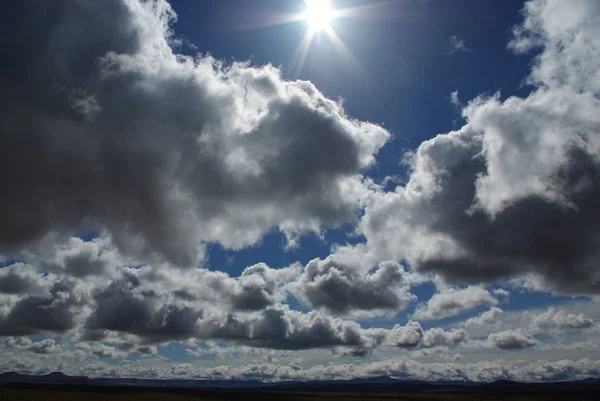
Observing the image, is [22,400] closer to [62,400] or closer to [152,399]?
[62,400]

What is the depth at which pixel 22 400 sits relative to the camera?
390ft

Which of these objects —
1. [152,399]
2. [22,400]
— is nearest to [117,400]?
[152,399]

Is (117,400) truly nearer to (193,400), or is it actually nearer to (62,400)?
(62,400)

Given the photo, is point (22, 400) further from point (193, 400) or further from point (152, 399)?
point (193, 400)

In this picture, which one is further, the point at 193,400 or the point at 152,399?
the point at 193,400

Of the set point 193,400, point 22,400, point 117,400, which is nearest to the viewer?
point 22,400

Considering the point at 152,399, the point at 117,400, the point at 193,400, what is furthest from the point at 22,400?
the point at 193,400

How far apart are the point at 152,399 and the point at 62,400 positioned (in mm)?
59897

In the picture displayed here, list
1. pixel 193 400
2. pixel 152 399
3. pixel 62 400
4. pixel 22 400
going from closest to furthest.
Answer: pixel 22 400
pixel 62 400
pixel 152 399
pixel 193 400

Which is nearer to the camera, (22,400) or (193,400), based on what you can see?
(22,400)

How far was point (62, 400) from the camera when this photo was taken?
4975 inches

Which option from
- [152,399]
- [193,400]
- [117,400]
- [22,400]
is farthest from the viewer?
[193,400]

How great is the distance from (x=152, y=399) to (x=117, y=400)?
27.0 meters

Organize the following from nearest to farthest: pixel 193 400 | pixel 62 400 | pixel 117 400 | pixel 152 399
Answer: pixel 62 400
pixel 117 400
pixel 152 399
pixel 193 400
